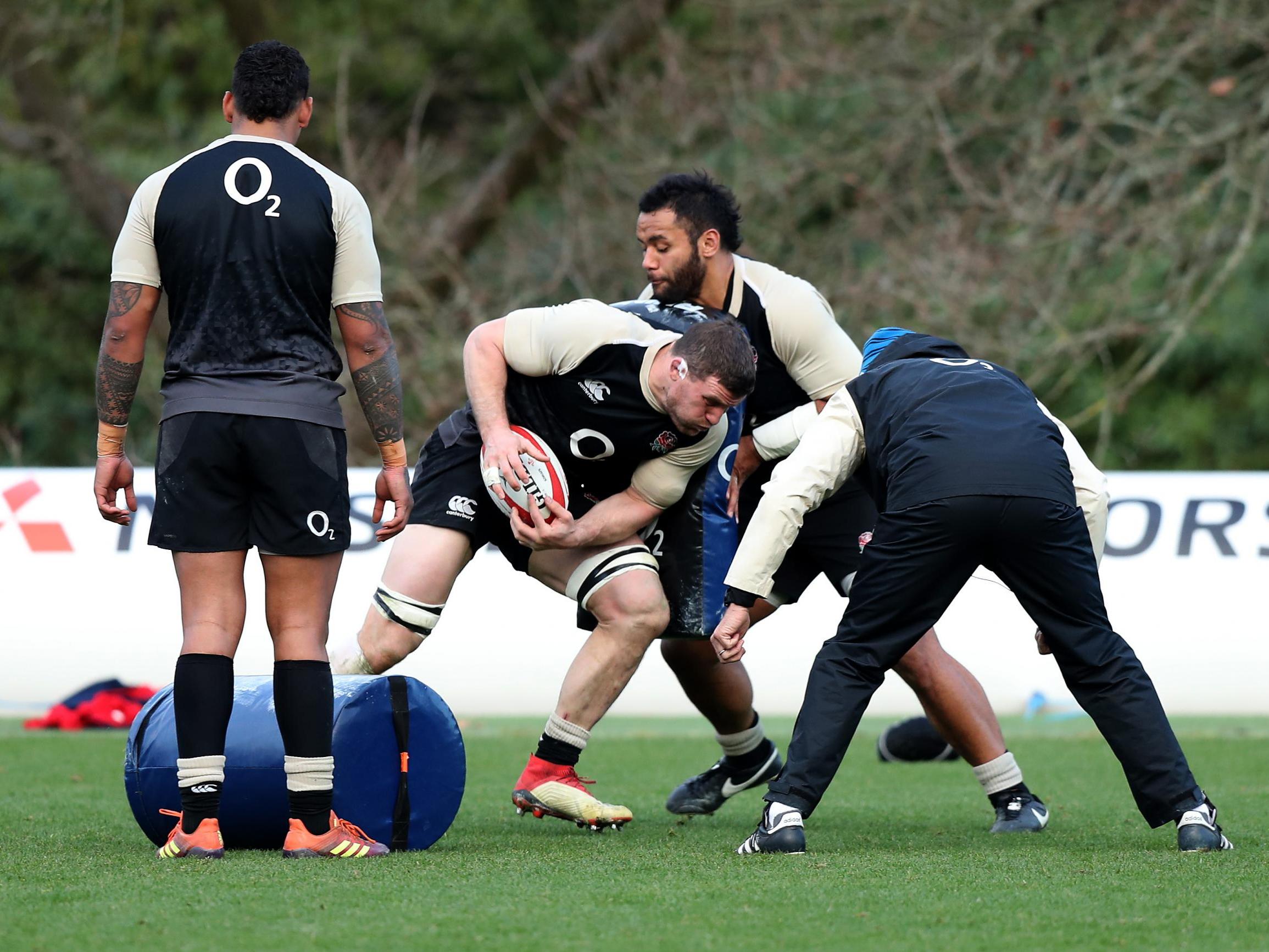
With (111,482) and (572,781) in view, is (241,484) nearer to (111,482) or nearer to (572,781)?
(111,482)

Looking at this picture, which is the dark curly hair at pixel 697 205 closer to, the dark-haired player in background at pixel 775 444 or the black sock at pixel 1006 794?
the dark-haired player in background at pixel 775 444

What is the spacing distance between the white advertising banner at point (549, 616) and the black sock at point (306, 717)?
4.70 meters

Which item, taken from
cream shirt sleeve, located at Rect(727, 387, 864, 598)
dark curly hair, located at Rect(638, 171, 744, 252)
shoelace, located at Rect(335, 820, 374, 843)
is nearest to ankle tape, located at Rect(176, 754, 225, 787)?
shoelace, located at Rect(335, 820, 374, 843)

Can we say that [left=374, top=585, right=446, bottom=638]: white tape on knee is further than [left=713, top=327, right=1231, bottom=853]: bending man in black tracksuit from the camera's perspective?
Yes

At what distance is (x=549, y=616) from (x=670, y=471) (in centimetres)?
414

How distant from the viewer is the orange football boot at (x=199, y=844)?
4.32m

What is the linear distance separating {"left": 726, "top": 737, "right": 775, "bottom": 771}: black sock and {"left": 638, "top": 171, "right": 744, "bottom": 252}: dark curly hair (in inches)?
68.3

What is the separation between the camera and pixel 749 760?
5.86m

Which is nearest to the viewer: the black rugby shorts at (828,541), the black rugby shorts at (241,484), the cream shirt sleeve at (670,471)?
the black rugby shorts at (241,484)

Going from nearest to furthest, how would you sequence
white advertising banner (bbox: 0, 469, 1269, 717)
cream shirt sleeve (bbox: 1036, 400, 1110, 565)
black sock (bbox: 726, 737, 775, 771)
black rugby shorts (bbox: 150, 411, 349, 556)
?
black rugby shorts (bbox: 150, 411, 349, 556) < cream shirt sleeve (bbox: 1036, 400, 1110, 565) < black sock (bbox: 726, 737, 775, 771) < white advertising banner (bbox: 0, 469, 1269, 717)

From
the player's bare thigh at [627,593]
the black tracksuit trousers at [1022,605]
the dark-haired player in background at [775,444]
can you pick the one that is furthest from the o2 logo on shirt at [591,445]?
the black tracksuit trousers at [1022,605]

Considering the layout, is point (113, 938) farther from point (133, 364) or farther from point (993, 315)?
point (993, 315)

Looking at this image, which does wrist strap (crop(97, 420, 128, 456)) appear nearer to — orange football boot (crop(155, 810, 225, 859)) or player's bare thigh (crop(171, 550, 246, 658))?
player's bare thigh (crop(171, 550, 246, 658))

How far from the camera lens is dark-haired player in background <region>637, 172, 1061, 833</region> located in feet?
17.5
